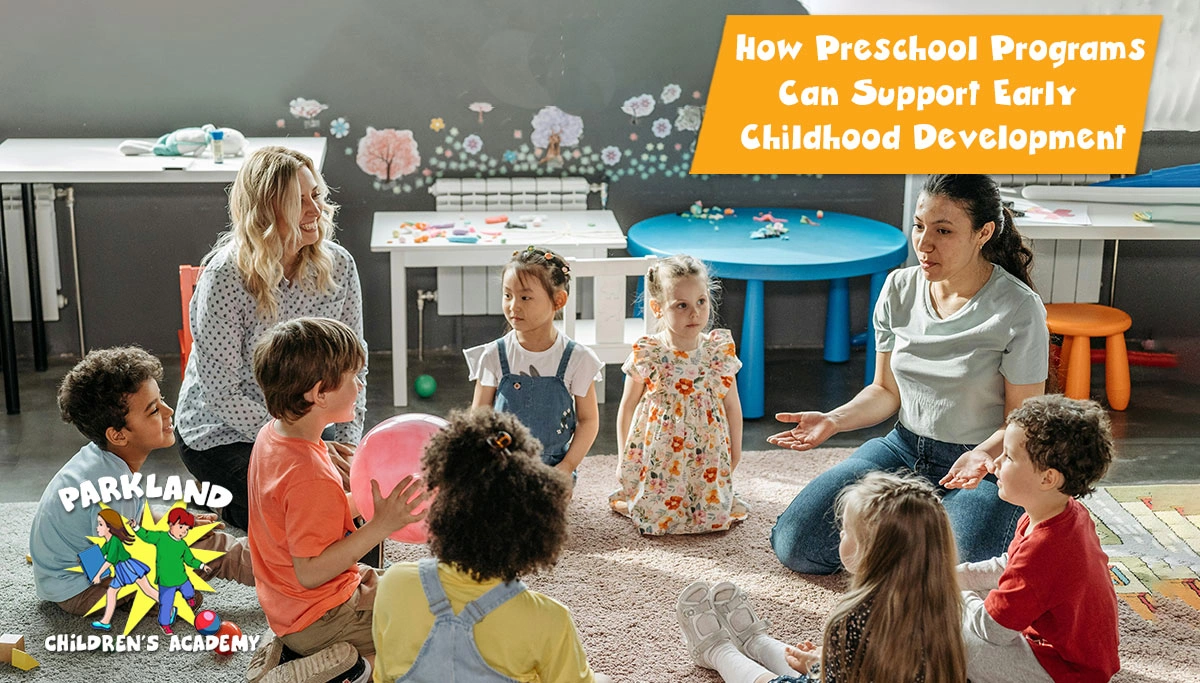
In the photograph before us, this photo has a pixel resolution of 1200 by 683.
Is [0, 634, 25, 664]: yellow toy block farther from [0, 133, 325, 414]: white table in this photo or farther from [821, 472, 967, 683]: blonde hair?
[821, 472, 967, 683]: blonde hair

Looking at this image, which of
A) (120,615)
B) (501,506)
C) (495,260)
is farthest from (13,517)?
(501,506)

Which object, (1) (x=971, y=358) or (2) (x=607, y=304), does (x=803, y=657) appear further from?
(2) (x=607, y=304)

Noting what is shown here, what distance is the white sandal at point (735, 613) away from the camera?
2732 mm

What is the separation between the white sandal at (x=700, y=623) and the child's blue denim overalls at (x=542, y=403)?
69 cm

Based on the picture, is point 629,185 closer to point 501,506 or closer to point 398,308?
point 398,308

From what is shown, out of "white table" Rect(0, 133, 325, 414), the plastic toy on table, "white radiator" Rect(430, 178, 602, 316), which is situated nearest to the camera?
"white table" Rect(0, 133, 325, 414)

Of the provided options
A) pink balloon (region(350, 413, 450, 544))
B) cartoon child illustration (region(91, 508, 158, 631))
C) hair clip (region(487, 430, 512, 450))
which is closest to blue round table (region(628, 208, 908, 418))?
pink balloon (region(350, 413, 450, 544))

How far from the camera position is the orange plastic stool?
4398mm

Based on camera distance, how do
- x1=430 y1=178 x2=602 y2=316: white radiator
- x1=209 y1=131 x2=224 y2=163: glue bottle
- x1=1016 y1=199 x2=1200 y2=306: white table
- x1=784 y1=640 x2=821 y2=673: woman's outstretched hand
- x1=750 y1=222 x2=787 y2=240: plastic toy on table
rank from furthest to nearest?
x1=430 y1=178 x2=602 y2=316: white radiator, x1=750 y1=222 x2=787 y2=240: plastic toy on table, x1=1016 y1=199 x2=1200 y2=306: white table, x1=209 y1=131 x2=224 y2=163: glue bottle, x1=784 y1=640 x2=821 y2=673: woman's outstretched hand

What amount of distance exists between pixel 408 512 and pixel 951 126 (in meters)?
3.36

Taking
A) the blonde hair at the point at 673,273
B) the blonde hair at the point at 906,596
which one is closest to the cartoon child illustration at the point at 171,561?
the blonde hair at the point at 673,273

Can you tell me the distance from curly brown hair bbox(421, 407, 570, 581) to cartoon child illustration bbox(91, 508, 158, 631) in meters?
1.15

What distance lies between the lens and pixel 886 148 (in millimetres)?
4992

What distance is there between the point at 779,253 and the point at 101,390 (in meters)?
2.37
